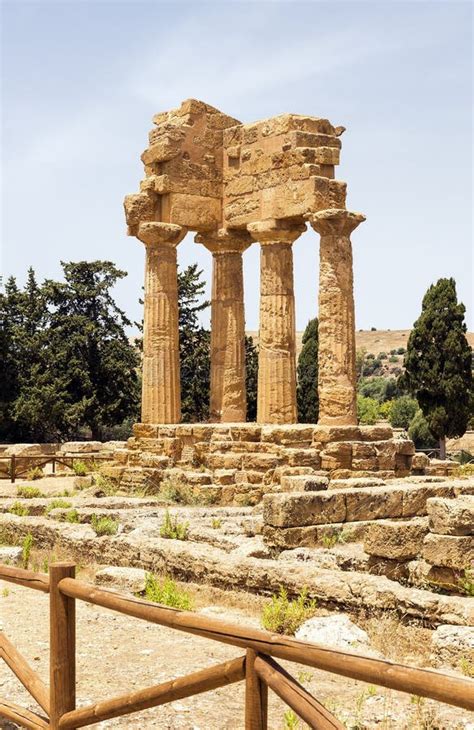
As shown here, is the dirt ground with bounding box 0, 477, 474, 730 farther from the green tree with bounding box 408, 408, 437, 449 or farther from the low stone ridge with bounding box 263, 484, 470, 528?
the green tree with bounding box 408, 408, 437, 449

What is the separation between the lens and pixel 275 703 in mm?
6195

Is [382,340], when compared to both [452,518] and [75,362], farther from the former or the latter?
[452,518]

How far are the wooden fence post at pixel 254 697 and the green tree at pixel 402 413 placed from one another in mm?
52920

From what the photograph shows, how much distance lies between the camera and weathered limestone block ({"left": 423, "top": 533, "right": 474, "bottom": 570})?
915cm

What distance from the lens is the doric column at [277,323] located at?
67.5 feet

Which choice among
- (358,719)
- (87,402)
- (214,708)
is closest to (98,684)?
(214,708)

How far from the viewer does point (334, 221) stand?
63.7ft

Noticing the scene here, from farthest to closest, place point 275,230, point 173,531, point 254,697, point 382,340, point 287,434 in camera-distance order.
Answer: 1. point 382,340
2. point 275,230
3. point 287,434
4. point 173,531
5. point 254,697

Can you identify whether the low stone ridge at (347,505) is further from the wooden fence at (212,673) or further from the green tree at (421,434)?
the green tree at (421,434)

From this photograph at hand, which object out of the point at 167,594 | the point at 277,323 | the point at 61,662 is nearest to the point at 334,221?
the point at 277,323

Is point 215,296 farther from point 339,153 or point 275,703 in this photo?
point 275,703

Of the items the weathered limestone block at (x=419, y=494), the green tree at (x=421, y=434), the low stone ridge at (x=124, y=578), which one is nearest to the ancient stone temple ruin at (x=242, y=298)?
the weathered limestone block at (x=419, y=494)

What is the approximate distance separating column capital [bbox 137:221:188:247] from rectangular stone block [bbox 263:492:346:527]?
35.0 feet

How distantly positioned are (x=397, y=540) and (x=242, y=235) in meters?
13.7
